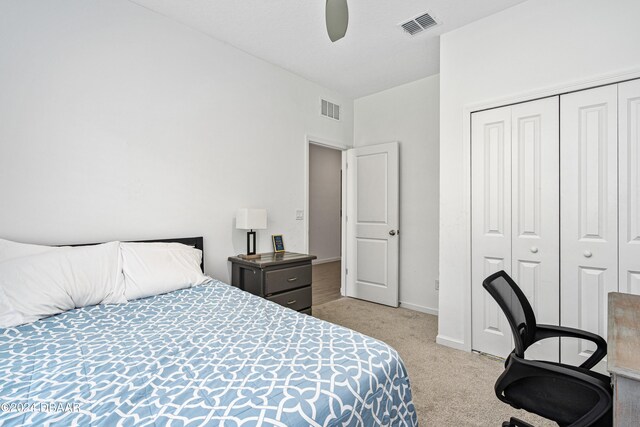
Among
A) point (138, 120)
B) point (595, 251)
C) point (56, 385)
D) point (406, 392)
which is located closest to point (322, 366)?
point (406, 392)

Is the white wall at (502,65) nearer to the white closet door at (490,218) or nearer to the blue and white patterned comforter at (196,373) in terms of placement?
the white closet door at (490,218)

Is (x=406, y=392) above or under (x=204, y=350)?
under

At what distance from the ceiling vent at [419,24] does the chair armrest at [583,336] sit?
8.17 ft

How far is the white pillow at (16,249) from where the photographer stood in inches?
68.7

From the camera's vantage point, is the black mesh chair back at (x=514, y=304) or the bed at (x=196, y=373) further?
the black mesh chair back at (x=514, y=304)

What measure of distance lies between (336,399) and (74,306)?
1.64 m

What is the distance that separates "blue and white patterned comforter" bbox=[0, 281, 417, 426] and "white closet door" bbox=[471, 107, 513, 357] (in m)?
1.68

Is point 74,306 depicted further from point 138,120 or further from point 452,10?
point 452,10

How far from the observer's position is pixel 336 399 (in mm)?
984

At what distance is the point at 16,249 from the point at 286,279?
1.87 m

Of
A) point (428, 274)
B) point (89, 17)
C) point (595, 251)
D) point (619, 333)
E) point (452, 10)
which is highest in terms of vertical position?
point (452, 10)

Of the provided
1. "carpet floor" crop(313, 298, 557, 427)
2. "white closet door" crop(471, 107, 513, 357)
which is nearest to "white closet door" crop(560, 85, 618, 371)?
"white closet door" crop(471, 107, 513, 357)

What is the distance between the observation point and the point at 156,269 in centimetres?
210

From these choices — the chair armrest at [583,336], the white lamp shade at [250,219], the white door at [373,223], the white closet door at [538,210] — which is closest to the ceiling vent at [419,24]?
the white closet door at [538,210]
